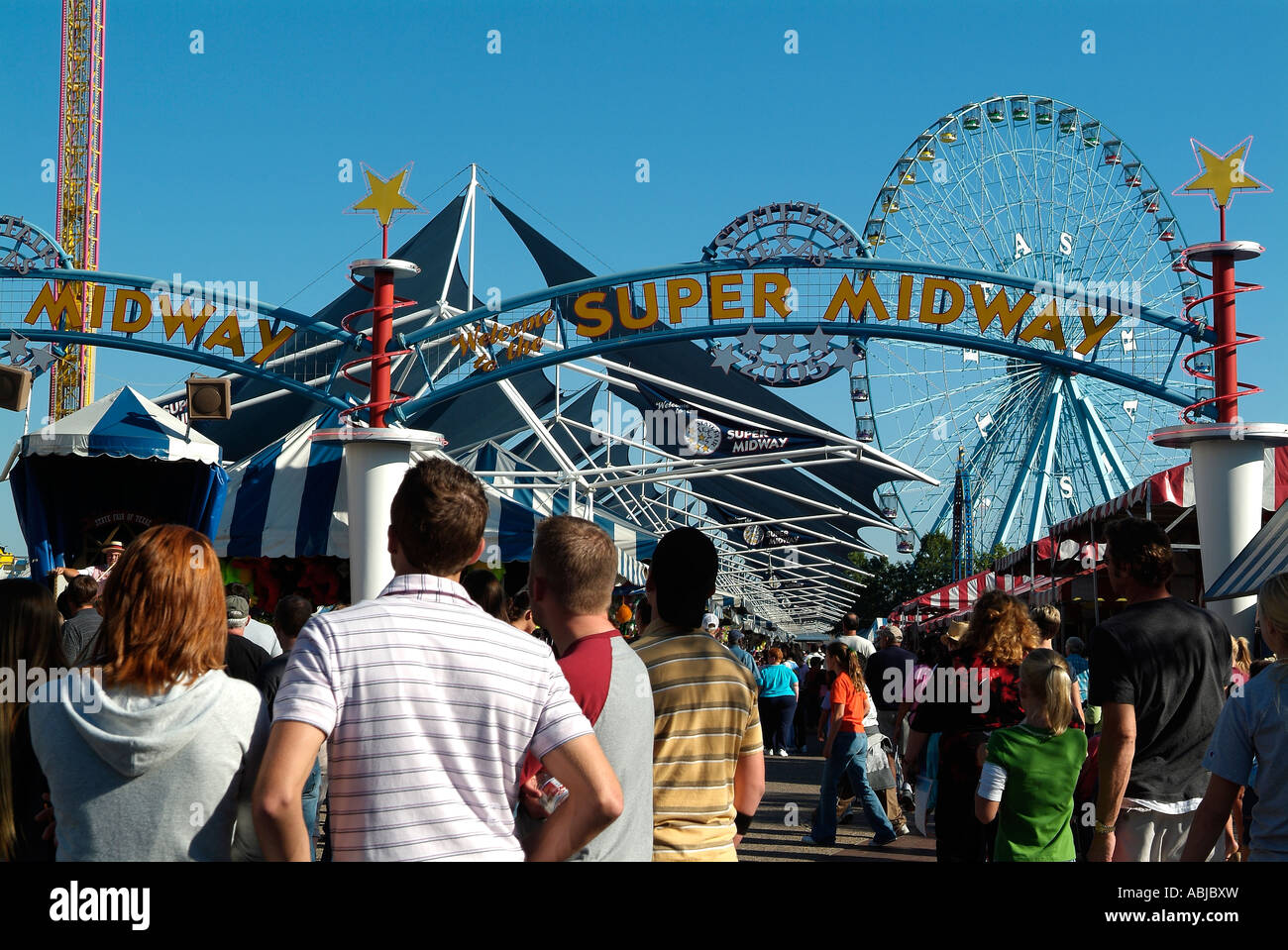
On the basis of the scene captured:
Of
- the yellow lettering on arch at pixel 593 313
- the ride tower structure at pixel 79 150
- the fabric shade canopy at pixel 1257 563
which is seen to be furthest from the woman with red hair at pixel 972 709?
the ride tower structure at pixel 79 150

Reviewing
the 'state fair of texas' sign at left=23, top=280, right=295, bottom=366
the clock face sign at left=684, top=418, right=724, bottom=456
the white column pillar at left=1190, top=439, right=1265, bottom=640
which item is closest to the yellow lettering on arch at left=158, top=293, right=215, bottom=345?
the 'state fair of texas' sign at left=23, top=280, right=295, bottom=366

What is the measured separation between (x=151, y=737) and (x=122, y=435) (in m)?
8.99

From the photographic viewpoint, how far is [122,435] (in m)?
10.6

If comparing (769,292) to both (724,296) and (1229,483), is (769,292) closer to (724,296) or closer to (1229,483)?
(724,296)

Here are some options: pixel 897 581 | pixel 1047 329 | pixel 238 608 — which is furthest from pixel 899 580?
pixel 238 608

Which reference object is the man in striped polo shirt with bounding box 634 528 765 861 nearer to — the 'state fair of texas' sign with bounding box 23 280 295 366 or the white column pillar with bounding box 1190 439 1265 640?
the white column pillar with bounding box 1190 439 1265 640

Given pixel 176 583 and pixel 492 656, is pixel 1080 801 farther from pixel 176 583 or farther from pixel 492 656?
pixel 176 583

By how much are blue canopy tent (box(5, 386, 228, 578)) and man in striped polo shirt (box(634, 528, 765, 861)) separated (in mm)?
8243

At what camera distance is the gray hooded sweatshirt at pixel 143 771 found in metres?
2.36

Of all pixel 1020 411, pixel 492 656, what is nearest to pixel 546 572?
pixel 492 656

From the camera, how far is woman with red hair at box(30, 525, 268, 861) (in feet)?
7.75
